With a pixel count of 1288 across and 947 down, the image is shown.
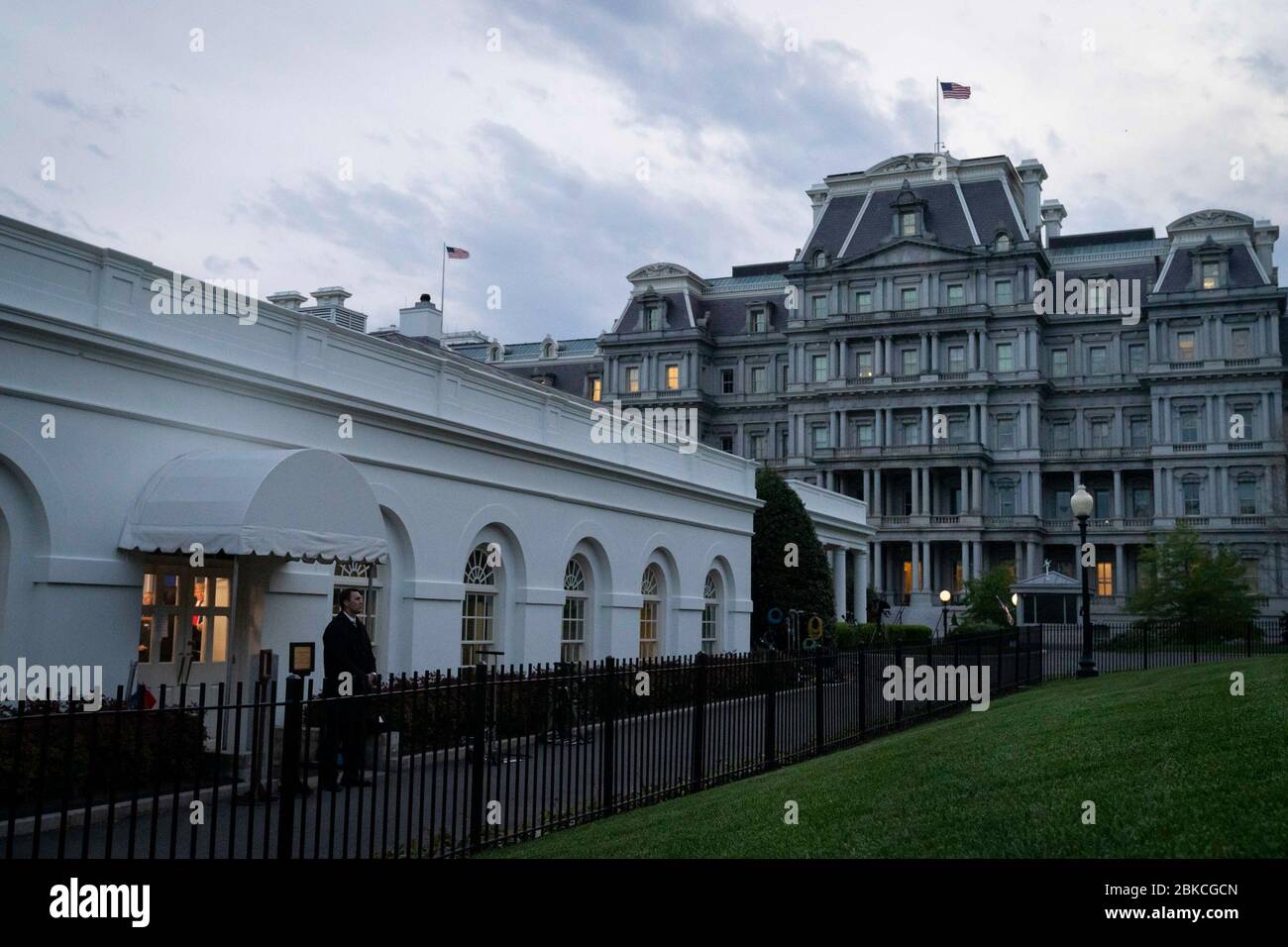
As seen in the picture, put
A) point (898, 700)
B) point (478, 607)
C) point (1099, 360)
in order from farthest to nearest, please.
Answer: point (1099, 360) → point (478, 607) → point (898, 700)

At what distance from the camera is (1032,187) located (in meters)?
80.1

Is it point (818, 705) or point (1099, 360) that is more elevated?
point (1099, 360)

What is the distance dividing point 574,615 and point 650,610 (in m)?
3.78

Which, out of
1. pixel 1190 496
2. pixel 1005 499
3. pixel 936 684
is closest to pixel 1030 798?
pixel 936 684

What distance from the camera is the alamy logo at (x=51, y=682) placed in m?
13.2

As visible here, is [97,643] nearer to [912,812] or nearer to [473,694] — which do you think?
[473,694]

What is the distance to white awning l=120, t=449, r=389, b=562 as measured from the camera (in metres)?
14.5

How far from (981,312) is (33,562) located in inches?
2629

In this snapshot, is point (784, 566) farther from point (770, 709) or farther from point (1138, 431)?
point (1138, 431)

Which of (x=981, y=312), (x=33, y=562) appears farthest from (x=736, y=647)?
(x=981, y=312)

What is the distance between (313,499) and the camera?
15805 mm
